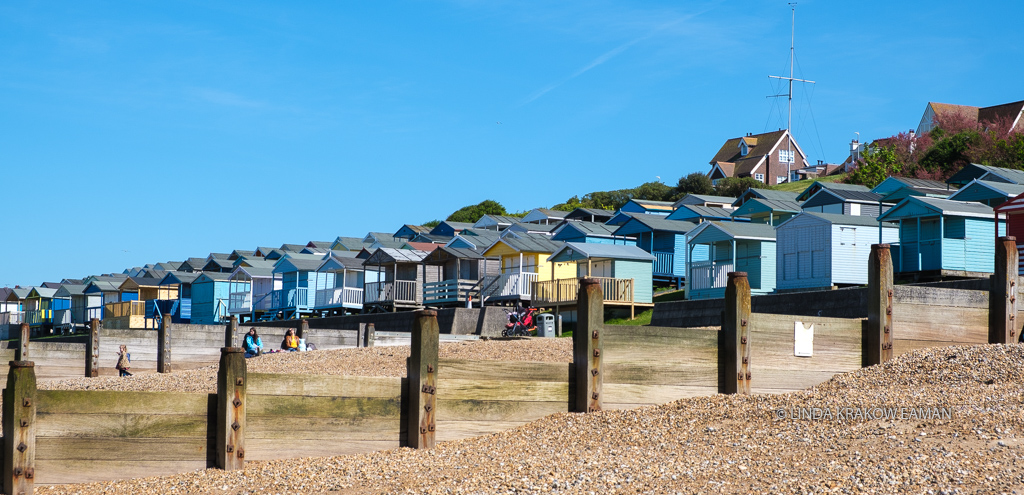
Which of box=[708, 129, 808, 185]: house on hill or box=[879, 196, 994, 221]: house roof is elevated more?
box=[708, 129, 808, 185]: house on hill

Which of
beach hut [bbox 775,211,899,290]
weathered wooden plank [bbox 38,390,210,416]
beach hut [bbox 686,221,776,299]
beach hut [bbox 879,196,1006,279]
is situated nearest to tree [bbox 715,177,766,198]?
beach hut [bbox 686,221,776,299]

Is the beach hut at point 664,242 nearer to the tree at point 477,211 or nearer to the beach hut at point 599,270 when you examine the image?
the beach hut at point 599,270

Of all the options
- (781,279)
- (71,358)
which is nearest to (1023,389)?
(71,358)

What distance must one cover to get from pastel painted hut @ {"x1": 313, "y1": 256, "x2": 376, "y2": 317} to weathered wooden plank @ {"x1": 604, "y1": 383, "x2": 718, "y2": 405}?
3610cm

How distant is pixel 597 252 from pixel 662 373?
25.9m

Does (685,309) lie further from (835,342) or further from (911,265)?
(835,342)

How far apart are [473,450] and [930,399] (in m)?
4.23

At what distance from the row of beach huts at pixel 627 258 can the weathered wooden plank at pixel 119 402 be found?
57.1ft

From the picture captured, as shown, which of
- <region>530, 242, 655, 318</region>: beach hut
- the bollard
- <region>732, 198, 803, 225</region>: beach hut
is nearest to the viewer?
the bollard

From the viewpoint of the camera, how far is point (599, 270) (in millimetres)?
36219

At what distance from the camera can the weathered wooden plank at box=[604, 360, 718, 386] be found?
9648mm

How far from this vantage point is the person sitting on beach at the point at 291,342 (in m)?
22.3

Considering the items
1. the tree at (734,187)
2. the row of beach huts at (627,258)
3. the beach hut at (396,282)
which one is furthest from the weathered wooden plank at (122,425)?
the tree at (734,187)

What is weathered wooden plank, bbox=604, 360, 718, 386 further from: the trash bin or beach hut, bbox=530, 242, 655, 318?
beach hut, bbox=530, 242, 655, 318
